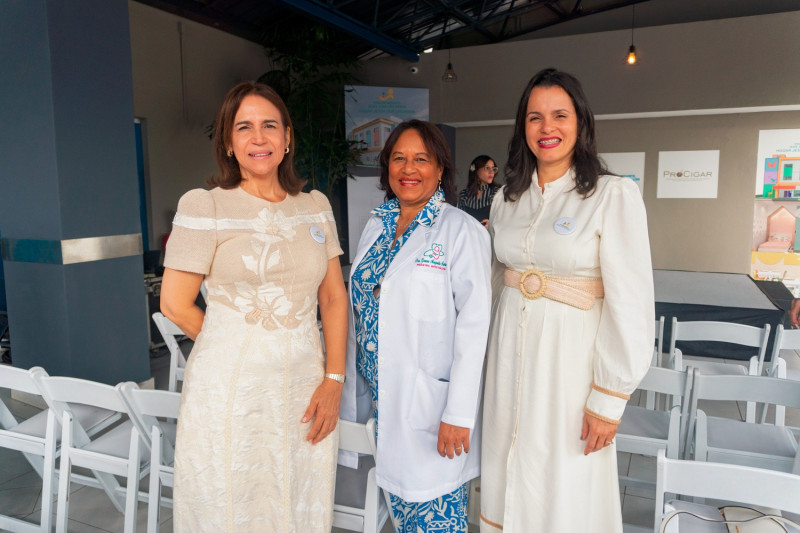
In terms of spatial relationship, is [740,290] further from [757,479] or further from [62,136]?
[62,136]

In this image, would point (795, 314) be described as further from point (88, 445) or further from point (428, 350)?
point (88, 445)

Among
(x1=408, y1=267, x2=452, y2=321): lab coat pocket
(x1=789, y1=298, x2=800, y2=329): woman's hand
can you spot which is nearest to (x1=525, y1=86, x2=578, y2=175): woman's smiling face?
(x1=408, y1=267, x2=452, y2=321): lab coat pocket

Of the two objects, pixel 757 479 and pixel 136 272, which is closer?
pixel 757 479

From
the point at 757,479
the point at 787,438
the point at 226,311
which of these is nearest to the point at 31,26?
the point at 226,311

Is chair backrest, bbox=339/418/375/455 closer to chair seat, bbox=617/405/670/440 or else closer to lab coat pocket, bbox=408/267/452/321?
lab coat pocket, bbox=408/267/452/321

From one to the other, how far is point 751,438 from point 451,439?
162 cm

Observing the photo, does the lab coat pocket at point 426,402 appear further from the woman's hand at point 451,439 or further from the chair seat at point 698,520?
the chair seat at point 698,520

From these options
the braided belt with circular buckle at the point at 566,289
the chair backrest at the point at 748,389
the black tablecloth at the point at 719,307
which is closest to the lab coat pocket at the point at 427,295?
the braided belt with circular buckle at the point at 566,289

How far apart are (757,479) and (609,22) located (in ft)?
29.4

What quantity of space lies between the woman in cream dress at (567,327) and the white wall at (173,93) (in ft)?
18.5

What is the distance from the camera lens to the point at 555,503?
5.02ft

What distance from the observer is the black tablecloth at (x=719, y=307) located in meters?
4.49

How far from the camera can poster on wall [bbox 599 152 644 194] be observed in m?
8.06

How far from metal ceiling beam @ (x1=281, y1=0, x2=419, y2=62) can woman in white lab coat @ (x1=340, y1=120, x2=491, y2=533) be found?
484 cm
